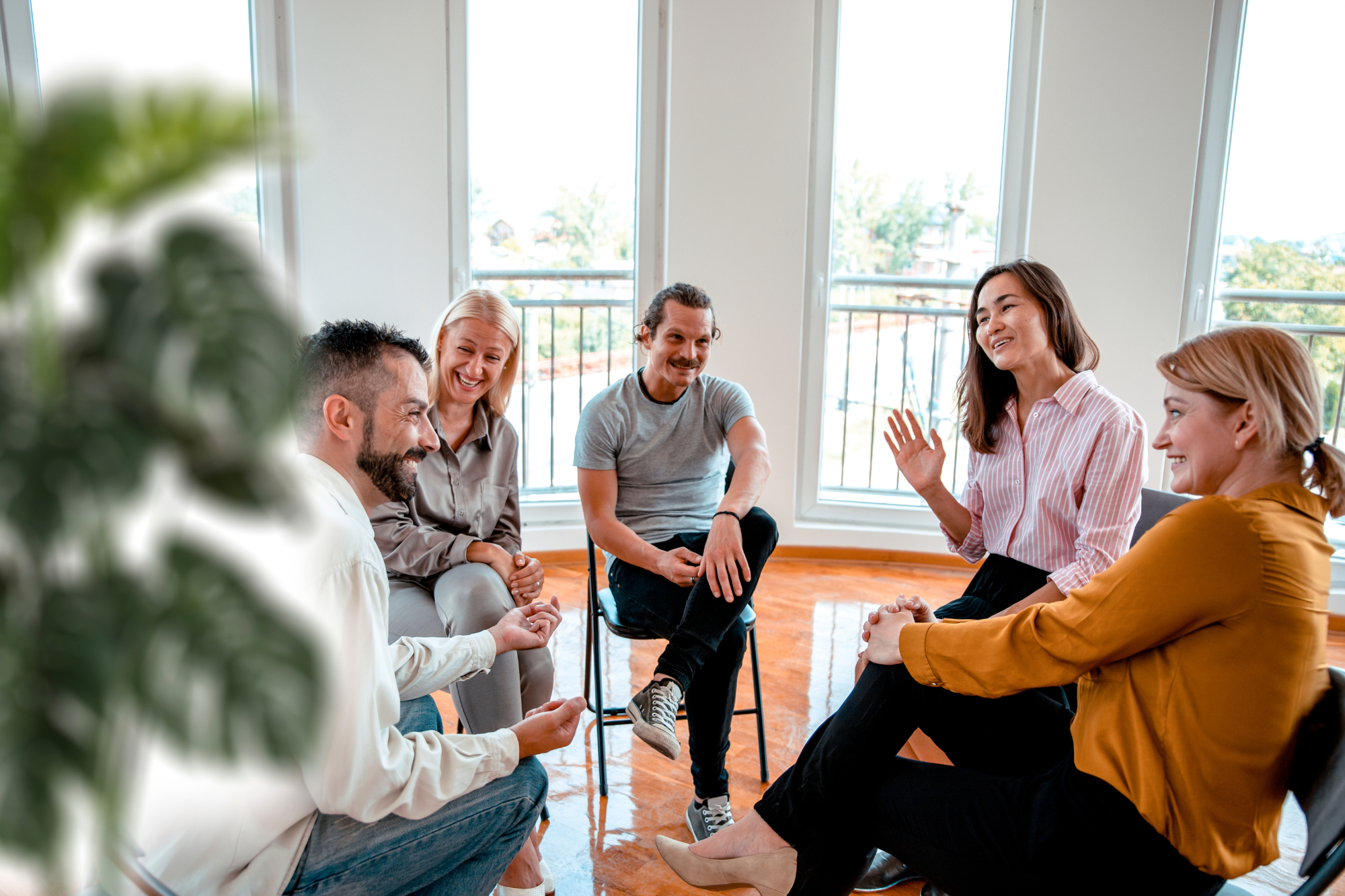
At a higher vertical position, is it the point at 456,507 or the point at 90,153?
the point at 90,153

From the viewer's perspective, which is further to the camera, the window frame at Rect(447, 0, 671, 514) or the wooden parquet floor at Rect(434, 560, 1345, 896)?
the window frame at Rect(447, 0, 671, 514)

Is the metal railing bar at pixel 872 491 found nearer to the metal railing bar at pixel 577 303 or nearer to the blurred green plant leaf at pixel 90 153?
the metal railing bar at pixel 577 303

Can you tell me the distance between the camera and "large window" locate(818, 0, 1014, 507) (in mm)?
3891

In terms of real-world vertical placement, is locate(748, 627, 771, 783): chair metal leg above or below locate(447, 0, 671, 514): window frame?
below

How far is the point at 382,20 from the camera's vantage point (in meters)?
3.53

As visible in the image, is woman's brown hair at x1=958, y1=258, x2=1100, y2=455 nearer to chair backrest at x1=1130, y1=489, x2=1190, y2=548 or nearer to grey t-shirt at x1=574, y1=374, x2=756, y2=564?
chair backrest at x1=1130, y1=489, x2=1190, y2=548

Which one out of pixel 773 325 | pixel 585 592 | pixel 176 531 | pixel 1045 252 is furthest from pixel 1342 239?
pixel 176 531

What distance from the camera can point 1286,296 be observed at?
143 inches

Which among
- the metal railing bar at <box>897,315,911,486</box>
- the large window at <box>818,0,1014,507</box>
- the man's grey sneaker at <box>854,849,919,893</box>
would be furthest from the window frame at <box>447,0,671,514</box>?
the man's grey sneaker at <box>854,849,919,893</box>

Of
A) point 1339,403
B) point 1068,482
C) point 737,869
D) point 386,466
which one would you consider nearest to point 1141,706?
point 737,869

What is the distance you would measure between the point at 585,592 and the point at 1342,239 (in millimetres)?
3191

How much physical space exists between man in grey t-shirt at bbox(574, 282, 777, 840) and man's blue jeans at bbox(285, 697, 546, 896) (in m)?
0.63

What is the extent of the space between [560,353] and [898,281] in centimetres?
153

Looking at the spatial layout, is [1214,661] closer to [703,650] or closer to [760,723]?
[703,650]
